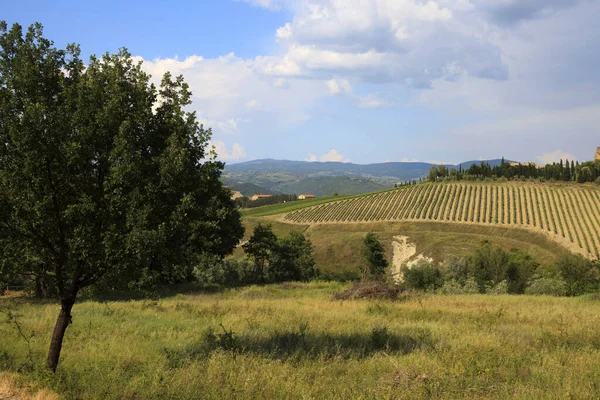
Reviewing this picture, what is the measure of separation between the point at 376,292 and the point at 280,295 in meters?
7.59

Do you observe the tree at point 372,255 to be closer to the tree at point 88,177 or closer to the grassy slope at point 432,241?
the grassy slope at point 432,241

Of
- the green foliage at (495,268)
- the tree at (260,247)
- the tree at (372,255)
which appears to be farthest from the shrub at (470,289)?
the tree at (372,255)

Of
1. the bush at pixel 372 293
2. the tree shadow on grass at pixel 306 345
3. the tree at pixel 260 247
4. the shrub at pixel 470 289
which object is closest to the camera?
the tree shadow on grass at pixel 306 345

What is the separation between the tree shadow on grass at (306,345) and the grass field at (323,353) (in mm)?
48

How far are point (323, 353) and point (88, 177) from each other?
7.85m

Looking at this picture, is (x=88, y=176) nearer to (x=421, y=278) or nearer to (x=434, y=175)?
(x=421, y=278)

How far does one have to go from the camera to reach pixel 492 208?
4675 inches

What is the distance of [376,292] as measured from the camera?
23875mm

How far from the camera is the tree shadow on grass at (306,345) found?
35.4ft

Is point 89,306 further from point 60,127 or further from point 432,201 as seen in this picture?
point 432,201

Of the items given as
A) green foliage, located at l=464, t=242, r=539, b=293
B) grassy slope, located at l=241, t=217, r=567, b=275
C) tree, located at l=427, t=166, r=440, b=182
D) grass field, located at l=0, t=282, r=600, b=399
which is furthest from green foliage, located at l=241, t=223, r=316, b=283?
tree, located at l=427, t=166, r=440, b=182

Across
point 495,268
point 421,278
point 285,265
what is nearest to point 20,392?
point 285,265

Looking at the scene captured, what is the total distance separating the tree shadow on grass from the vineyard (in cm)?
9053

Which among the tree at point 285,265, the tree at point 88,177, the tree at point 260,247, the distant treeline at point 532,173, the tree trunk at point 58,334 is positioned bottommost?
the tree at point 285,265
